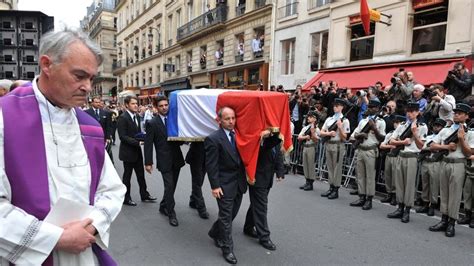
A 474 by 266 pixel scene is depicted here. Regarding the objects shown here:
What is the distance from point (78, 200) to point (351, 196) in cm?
692

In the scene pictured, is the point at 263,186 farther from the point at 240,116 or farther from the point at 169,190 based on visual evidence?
the point at 169,190

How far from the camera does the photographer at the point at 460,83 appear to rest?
834cm

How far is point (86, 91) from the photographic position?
175 centimetres

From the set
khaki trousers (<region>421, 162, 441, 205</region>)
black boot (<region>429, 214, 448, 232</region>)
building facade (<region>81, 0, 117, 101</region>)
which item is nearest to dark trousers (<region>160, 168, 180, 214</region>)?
black boot (<region>429, 214, 448, 232</region>)

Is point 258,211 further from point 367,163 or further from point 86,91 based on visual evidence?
point 86,91

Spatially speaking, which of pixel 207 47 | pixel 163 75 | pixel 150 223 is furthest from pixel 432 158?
pixel 163 75

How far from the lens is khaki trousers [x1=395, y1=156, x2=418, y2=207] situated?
6.20 metres

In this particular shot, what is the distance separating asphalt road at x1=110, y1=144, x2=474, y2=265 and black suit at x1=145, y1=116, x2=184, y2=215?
640 millimetres

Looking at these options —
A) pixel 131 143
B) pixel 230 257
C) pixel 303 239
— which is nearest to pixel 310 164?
pixel 303 239

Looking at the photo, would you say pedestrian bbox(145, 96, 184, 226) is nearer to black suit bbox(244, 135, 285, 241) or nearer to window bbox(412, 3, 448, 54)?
black suit bbox(244, 135, 285, 241)

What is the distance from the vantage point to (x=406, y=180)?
6.26 metres

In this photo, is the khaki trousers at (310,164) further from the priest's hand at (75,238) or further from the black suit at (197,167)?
the priest's hand at (75,238)

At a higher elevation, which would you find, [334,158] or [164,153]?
[164,153]

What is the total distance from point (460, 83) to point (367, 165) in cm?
344
